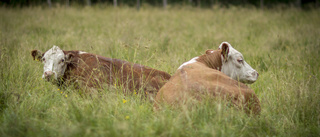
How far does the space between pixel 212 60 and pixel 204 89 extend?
1.21 meters

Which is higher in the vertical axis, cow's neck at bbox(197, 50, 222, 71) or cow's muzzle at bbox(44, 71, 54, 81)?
cow's neck at bbox(197, 50, 222, 71)

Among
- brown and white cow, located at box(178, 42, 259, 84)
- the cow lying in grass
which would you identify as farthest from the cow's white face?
brown and white cow, located at box(178, 42, 259, 84)

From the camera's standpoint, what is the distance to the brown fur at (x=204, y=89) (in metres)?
2.91

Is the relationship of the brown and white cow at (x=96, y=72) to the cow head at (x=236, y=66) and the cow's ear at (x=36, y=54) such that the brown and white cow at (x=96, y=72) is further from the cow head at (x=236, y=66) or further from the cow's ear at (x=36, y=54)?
the cow head at (x=236, y=66)

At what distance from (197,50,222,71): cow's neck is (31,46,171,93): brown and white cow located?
0.59m

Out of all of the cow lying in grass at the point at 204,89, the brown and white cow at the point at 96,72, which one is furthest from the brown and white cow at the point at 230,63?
the brown and white cow at the point at 96,72

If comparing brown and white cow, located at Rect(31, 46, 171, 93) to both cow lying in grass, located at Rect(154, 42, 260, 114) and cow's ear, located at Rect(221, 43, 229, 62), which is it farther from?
cow's ear, located at Rect(221, 43, 229, 62)

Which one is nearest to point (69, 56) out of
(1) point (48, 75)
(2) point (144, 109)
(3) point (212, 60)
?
(1) point (48, 75)

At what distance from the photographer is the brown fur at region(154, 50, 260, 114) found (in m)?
2.91

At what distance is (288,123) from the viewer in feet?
9.61

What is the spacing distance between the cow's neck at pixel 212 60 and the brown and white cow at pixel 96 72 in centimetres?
59

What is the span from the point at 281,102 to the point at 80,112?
2.42 m

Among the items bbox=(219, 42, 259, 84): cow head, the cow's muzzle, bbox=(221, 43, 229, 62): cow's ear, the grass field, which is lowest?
the grass field

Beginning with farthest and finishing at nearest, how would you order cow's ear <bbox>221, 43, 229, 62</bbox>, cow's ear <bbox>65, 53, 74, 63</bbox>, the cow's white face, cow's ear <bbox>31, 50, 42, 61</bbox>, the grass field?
cow's ear <bbox>31, 50, 42, 61</bbox> → cow's ear <bbox>65, 53, 74, 63</bbox> → the cow's white face → cow's ear <bbox>221, 43, 229, 62</bbox> → the grass field
